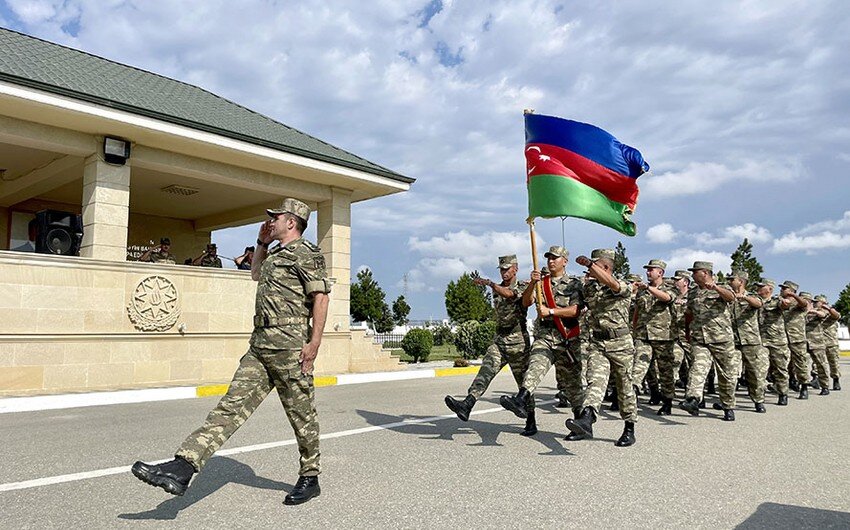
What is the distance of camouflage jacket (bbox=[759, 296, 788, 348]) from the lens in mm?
10859

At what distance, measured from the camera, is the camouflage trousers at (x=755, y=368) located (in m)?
9.47

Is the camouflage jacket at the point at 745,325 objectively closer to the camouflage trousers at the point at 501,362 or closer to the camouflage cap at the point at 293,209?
the camouflage trousers at the point at 501,362

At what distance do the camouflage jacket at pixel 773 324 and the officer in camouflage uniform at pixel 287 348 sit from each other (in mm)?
8895

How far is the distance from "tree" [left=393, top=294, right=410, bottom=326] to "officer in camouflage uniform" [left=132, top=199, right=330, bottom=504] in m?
54.9

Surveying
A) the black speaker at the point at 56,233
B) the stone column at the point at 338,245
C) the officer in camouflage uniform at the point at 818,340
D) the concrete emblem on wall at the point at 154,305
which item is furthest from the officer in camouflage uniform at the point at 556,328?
the black speaker at the point at 56,233

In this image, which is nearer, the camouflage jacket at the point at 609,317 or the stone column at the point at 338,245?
the camouflage jacket at the point at 609,317

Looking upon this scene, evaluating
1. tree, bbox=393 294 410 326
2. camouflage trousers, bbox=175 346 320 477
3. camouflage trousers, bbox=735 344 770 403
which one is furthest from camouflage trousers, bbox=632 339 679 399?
tree, bbox=393 294 410 326

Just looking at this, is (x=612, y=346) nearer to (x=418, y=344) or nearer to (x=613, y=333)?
(x=613, y=333)

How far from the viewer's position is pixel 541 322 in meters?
7.07

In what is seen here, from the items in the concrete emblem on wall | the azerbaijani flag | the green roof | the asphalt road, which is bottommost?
the asphalt road

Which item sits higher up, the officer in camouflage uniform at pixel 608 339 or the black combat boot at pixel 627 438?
the officer in camouflage uniform at pixel 608 339

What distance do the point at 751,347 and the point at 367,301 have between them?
44335 millimetres

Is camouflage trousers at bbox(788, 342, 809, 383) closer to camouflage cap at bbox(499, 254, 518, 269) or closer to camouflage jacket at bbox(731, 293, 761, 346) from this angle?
camouflage jacket at bbox(731, 293, 761, 346)

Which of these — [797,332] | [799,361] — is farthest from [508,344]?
[797,332]
